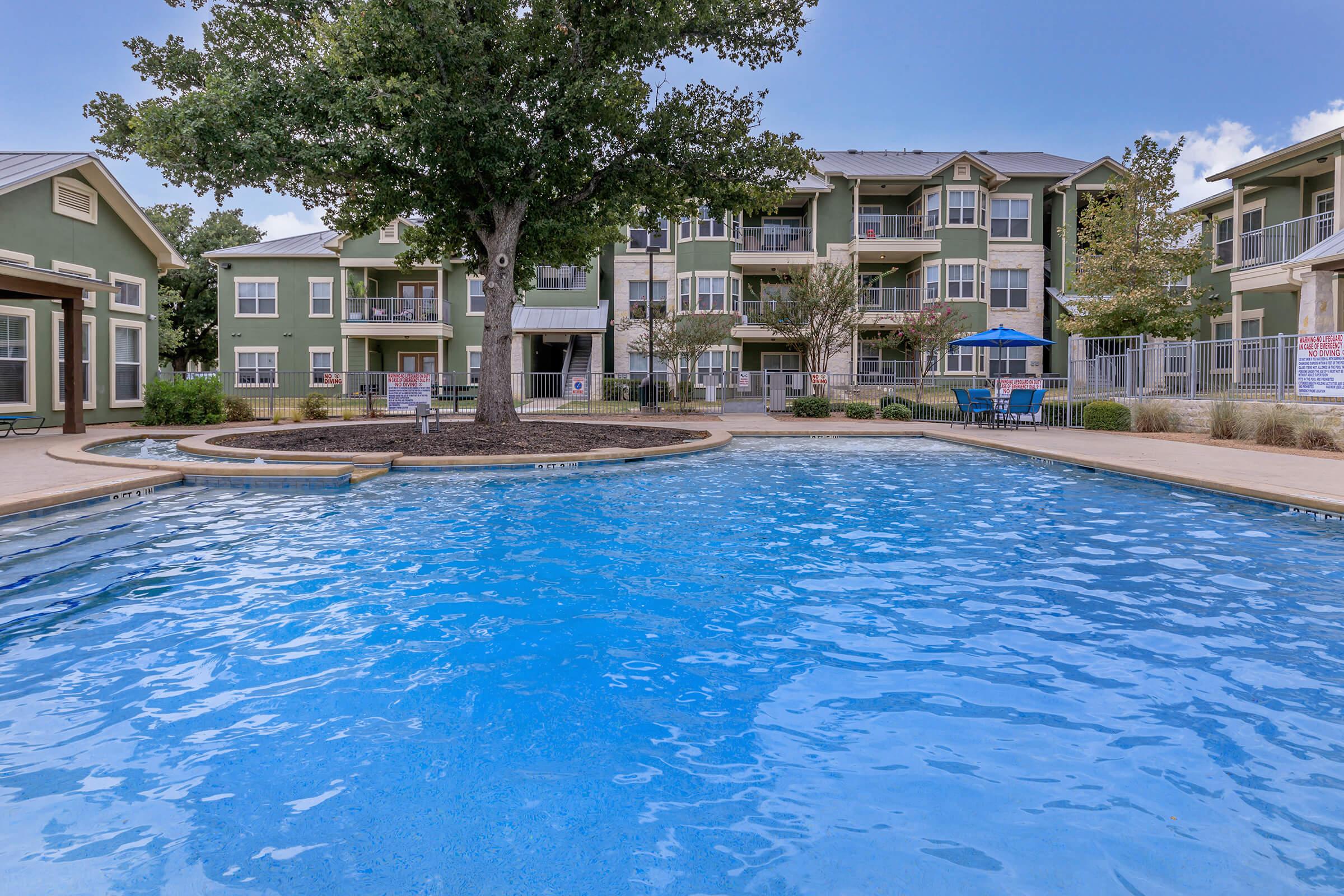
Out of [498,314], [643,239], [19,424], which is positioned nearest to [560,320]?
[643,239]

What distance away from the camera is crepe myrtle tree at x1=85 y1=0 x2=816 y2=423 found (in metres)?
13.5

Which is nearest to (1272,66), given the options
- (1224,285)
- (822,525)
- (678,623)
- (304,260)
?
(1224,285)

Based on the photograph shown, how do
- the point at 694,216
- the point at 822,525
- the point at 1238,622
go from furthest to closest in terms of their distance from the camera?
the point at 694,216 < the point at 822,525 < the point at 1238,622

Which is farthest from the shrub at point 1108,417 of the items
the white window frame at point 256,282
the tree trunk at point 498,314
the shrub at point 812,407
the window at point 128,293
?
the white window frame at point 256,282

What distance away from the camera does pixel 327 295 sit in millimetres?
35625

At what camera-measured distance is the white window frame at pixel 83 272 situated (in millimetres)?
17922

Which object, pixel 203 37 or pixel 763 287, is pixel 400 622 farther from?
pixel 763 287

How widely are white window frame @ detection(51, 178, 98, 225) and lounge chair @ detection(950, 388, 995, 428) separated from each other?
79.3ft

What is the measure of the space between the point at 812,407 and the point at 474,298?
1944cm

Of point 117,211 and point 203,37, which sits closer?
point 203,37

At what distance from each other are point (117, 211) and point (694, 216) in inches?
635

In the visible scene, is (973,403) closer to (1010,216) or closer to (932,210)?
(932,210)

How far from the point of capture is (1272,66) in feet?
89.0

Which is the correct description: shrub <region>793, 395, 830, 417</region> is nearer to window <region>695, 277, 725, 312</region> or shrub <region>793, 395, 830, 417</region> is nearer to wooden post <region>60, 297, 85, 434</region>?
window <region>695, 277, 725, 312</region>
